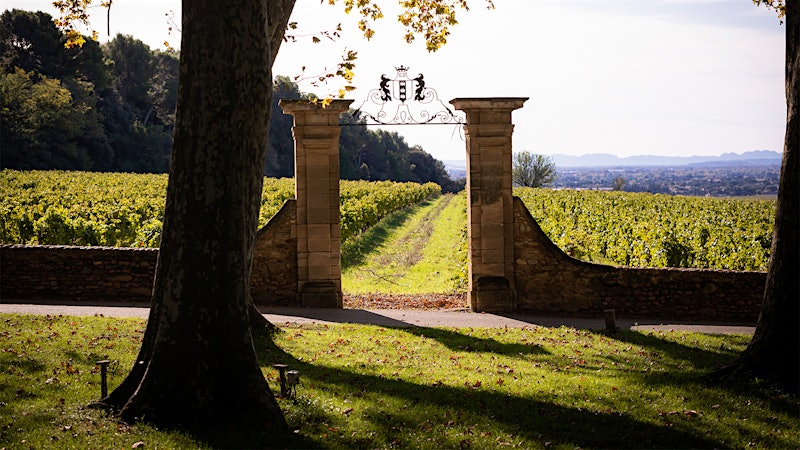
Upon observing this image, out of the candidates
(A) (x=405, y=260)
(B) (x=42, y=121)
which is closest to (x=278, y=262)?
(A) (x=405, y=260)

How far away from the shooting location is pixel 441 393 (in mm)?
8133

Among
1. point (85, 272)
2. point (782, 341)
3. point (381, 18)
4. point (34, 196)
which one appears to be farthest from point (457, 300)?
point (34, 196)

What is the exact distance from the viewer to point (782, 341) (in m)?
8.23

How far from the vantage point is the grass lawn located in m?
6.53

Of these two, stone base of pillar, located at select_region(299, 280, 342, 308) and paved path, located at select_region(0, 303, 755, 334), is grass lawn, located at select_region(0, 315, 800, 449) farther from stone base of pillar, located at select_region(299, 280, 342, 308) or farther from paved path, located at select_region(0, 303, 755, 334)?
stone base of pillar, located at select_region(299, 280, 342, 308)

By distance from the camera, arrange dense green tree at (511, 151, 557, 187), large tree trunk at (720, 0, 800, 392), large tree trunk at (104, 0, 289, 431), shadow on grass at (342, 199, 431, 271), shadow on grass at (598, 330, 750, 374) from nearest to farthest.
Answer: large tree trunk at (104, 0, 289, 431)
large tree trunk at (720, 0, 800, 392)
shadow on grass at (598, 330, 750, 374)
shadow on grass at (342, 199, 431, 271)
dense green tree at (511, 151, 557, 187)

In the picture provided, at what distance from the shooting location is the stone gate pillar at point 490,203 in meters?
14.6

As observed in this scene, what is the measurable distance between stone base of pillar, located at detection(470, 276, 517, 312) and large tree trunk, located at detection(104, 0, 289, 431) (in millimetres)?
8567

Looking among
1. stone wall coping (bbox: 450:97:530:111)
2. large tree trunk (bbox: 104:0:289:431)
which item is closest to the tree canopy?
stone wall coping (bbox: 450:97:530:111)

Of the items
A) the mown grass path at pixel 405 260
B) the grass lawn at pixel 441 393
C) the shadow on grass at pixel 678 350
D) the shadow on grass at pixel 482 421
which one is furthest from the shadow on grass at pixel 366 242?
the shadow on grass at pixel 482 421

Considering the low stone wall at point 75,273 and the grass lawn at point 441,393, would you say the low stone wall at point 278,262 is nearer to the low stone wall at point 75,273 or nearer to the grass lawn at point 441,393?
the low stone wall at point 75,273

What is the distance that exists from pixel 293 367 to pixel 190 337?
9.45 feet

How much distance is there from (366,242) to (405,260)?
4.28m

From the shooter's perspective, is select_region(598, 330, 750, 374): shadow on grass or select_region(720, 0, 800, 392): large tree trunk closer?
select_region(720, 0, 800, 392): large tree trunk
